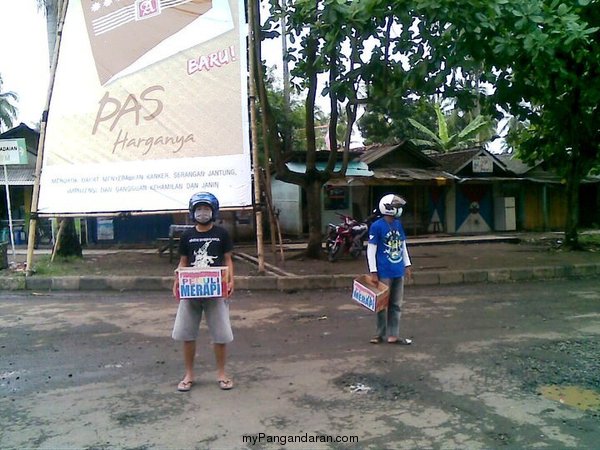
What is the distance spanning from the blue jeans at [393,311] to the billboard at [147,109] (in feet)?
15.2

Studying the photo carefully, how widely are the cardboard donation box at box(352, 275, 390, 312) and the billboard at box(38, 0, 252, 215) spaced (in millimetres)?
4529

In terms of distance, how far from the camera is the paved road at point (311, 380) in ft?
12.3

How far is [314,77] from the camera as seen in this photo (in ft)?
38.6

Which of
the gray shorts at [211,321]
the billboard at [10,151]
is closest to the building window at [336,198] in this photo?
the billboard at [10,151]

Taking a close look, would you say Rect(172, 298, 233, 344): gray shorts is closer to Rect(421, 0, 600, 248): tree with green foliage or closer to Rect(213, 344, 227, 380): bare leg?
Rect(213, 344, 227, 380): bare leg

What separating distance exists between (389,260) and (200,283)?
2.27 m

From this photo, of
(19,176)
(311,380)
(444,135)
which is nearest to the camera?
(311,380)

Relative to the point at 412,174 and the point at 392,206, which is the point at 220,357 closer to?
the point at 392,206

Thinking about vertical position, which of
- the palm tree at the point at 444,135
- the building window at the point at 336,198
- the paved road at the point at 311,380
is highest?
the palm tree at the point at 444,135

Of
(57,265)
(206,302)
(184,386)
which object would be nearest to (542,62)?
(206,302)

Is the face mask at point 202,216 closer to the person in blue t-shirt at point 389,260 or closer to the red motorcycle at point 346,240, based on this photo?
the person in blue t-shirt at point 389,260

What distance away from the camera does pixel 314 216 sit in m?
12.4

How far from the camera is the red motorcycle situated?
12539 millimetres

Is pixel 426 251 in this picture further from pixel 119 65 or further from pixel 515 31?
pixel 119 65
